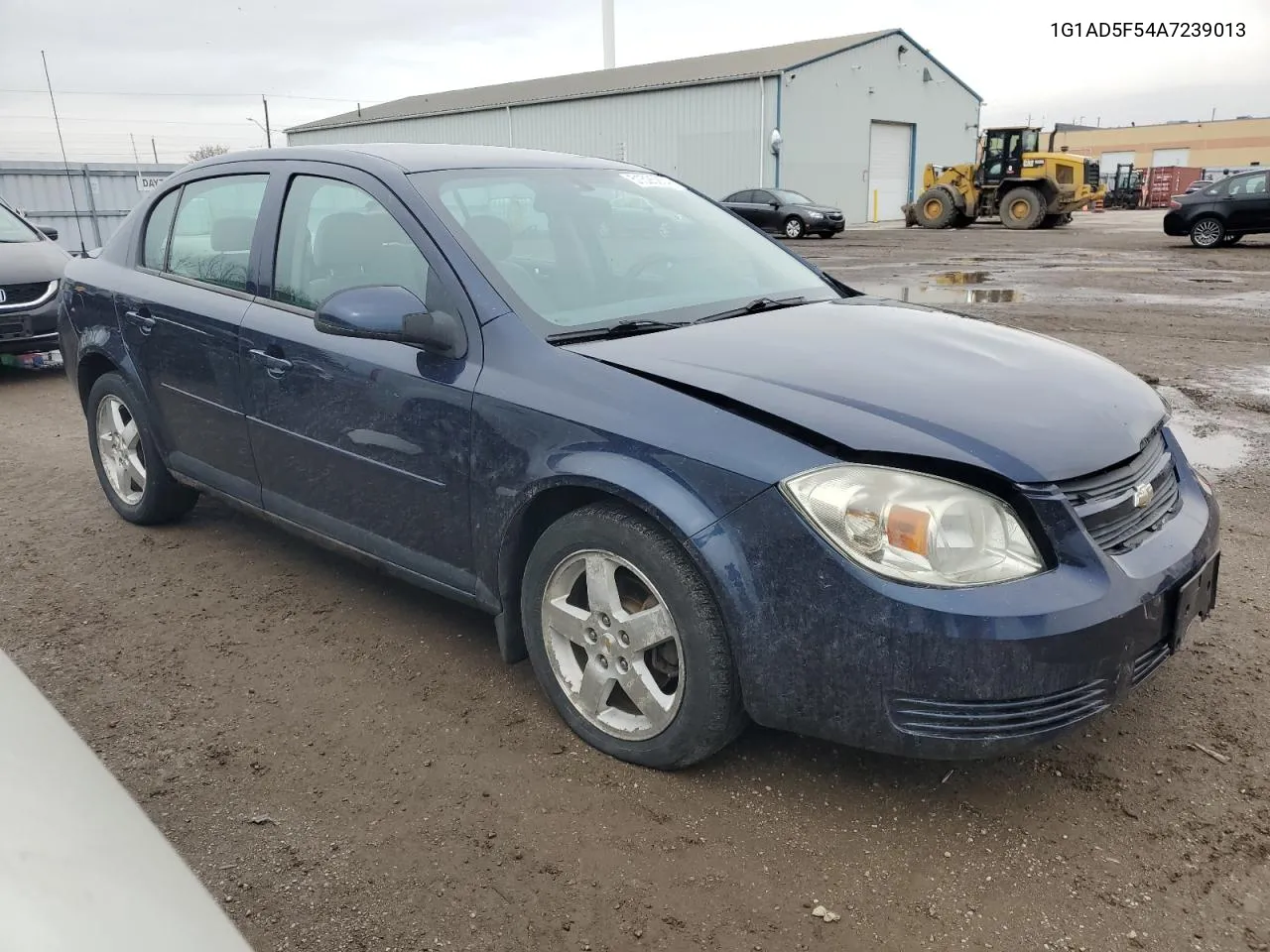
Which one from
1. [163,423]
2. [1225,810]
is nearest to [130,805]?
[1225,810]

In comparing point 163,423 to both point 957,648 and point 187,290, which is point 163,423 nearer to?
point 187,290

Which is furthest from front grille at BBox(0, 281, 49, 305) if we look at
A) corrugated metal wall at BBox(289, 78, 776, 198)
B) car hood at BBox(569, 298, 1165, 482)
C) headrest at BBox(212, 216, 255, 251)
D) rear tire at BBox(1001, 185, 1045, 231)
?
rear tire at BBox(1001, 185, 1045, 231)

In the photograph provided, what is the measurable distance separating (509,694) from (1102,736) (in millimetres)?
1739

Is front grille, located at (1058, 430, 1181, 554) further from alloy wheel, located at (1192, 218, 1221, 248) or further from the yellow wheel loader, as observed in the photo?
the yellow wheel loader

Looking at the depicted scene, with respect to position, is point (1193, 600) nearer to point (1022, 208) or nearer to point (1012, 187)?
point (1022, 208)

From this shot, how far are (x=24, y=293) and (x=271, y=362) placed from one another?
6470 millimetres

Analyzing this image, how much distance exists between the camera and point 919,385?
2.53 metres

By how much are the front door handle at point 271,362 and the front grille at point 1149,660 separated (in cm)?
269

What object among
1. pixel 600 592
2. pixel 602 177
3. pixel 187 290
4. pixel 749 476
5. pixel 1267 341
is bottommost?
pixel 1267 341

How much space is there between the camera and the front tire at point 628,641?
2.45m

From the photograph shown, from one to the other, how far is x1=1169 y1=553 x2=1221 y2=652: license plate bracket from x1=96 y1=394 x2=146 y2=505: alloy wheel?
4033mm

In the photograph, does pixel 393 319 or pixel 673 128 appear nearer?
pixel 393 319

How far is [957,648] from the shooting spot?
214cm

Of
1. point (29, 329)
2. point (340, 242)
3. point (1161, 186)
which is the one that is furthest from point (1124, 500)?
point (1161, 186)
